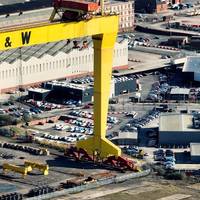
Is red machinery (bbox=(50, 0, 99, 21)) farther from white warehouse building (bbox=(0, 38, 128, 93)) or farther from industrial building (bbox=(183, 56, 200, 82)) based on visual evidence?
industrial building (bbox=(183, 56, 200, 82))

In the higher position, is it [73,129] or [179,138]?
[73,129]

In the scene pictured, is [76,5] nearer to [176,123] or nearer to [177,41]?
[176,123]

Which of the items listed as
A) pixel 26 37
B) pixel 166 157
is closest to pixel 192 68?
pixel 166 157

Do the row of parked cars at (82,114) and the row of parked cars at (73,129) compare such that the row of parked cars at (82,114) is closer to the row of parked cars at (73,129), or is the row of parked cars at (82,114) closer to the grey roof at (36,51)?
the row of parked cars at (73,129)

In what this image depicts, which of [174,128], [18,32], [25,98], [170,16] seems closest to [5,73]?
[25,98]

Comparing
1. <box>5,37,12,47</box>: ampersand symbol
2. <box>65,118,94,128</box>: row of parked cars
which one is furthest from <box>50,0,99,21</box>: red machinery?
<box>65,118,94,128</box>: row of parked cars
